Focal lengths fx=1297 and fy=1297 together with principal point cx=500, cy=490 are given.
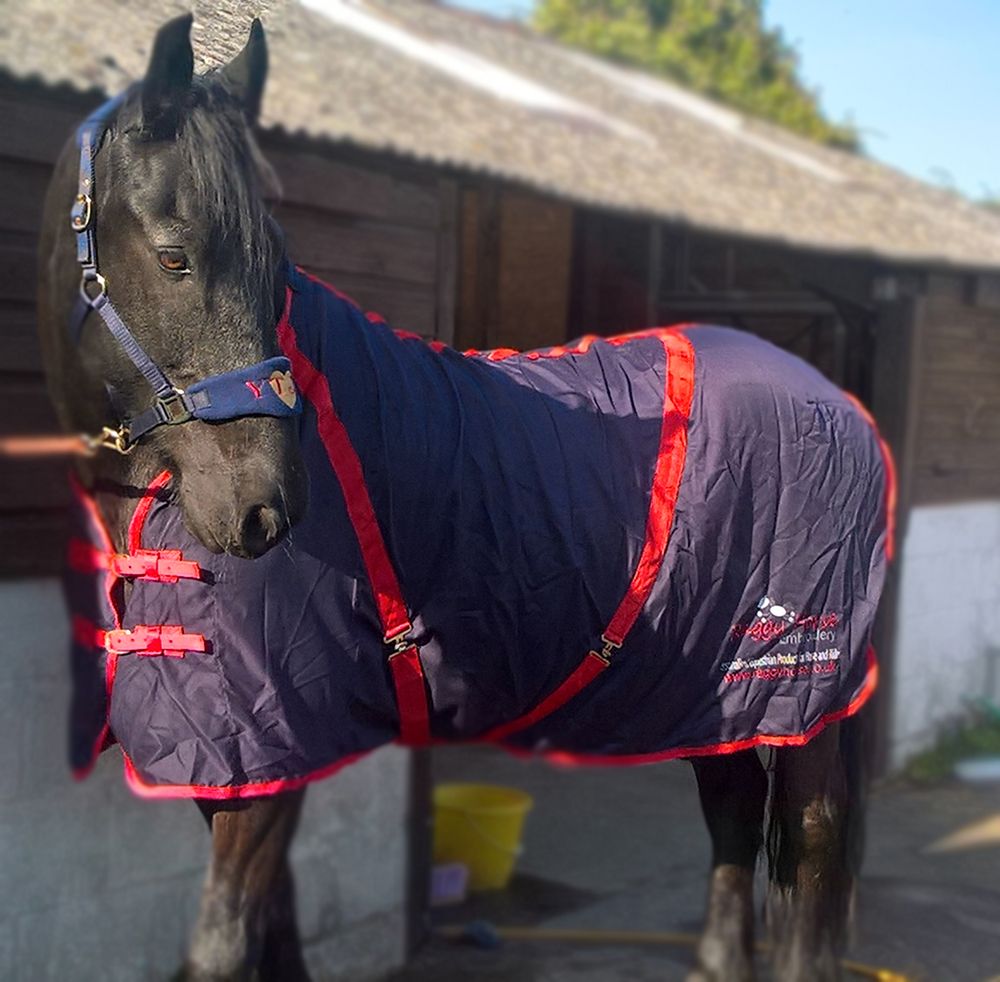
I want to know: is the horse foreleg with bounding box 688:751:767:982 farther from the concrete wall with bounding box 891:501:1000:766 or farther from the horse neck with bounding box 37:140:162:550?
the concrete wall with bounding box 891:501:1000:766

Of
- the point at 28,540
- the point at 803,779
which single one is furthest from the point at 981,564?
the point at 28,540

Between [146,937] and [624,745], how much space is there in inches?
48.4

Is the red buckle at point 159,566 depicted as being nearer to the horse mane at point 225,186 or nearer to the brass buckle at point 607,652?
the horse mane at point 225,186

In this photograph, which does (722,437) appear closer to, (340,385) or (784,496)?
(784,496)

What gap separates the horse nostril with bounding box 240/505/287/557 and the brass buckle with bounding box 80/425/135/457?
0.94 feet

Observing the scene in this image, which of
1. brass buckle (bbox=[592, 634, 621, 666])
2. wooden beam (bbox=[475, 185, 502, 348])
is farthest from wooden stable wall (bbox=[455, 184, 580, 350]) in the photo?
brass buckle (bbox=[592, 634, 621, 666])

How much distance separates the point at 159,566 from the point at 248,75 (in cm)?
79

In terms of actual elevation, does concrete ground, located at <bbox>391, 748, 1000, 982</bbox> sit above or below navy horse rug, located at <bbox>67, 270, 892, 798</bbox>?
below

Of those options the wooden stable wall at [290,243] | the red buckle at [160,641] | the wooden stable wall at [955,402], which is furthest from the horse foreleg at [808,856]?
the wooden stable wall at [955,402]

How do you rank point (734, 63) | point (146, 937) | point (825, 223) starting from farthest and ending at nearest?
point (825, 223) → point (734, 63) → point (146, 937)

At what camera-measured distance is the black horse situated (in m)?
1.80

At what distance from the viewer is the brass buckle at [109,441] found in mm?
1939

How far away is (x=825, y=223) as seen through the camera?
536cm

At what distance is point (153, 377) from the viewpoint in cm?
184
